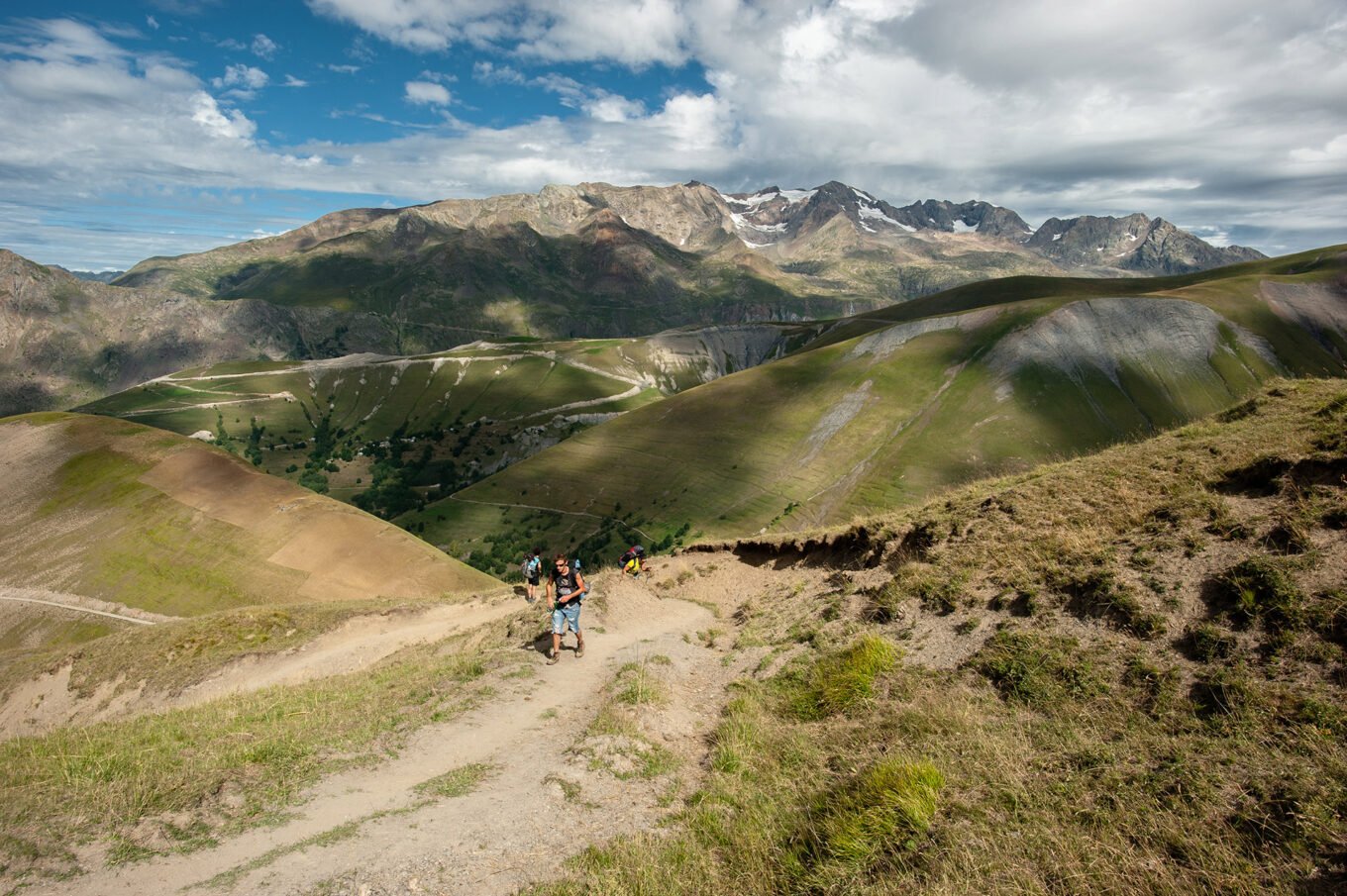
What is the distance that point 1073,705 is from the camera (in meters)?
9.69

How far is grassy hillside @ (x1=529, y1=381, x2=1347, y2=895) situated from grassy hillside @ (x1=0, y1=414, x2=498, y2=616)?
150ft

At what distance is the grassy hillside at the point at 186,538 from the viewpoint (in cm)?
5538

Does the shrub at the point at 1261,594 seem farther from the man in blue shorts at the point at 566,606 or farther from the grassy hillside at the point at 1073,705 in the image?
the man in blue shorts at the point at 566,606

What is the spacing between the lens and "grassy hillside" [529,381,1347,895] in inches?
254

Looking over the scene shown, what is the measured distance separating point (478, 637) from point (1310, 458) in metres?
24.6

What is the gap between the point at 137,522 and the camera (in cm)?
6194

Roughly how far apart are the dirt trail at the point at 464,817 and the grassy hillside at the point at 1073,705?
88 centimetres

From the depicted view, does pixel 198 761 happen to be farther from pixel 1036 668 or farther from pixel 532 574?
pixel 532 574

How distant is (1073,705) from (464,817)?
31.7 feet

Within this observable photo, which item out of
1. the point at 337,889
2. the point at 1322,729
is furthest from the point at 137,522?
the point at 1322,729

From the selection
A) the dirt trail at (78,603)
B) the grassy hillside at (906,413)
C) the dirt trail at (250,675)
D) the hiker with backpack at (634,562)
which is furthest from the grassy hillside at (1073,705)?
the grassy hillside at (906,413)

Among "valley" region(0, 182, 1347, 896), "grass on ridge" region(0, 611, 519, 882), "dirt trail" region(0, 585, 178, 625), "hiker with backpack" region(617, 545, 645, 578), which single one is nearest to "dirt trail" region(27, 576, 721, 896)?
"valley" region(0, 182, 1347, 896)

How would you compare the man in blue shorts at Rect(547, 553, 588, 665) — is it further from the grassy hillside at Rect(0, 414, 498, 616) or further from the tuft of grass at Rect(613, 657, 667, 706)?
the grassy hillside at Rect(0, 414, 498, 616)

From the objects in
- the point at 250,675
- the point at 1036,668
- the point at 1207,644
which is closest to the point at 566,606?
the point at 1036,668
